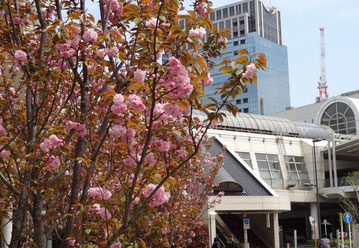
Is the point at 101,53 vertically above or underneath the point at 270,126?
underneath

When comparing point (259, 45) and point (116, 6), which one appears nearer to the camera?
point (116, 6)

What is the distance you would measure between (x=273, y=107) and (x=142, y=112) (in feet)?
545

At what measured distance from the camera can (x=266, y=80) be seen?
169 m

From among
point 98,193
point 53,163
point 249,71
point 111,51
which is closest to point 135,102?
point 111,51

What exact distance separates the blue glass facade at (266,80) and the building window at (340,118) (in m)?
83.3

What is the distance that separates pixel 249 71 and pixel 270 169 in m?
43.0

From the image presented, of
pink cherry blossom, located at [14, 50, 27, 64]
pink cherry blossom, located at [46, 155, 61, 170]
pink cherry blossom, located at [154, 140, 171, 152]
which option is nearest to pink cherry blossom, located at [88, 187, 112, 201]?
pink cherry blossom, located at [46, 155, 61, 170]

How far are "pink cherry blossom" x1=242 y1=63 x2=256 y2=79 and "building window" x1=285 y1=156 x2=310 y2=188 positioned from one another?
4405 cm

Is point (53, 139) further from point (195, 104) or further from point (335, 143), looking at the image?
point (335, 143)

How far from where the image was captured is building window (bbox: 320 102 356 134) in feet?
209

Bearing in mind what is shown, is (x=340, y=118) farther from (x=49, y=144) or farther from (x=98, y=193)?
→ (x=49, y=144)

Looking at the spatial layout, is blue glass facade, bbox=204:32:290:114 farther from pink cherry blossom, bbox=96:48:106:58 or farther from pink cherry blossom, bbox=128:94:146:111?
pink cherry blossom, bbox=128:94:146:111

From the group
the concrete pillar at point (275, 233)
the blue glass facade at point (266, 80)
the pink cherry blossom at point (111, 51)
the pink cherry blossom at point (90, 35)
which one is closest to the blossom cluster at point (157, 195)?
the pink cherry blossom at point (111, 51)

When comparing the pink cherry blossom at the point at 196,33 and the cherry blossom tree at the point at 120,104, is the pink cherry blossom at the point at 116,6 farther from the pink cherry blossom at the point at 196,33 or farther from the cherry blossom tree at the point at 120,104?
the pink cherry blossom at the point at 196,33
